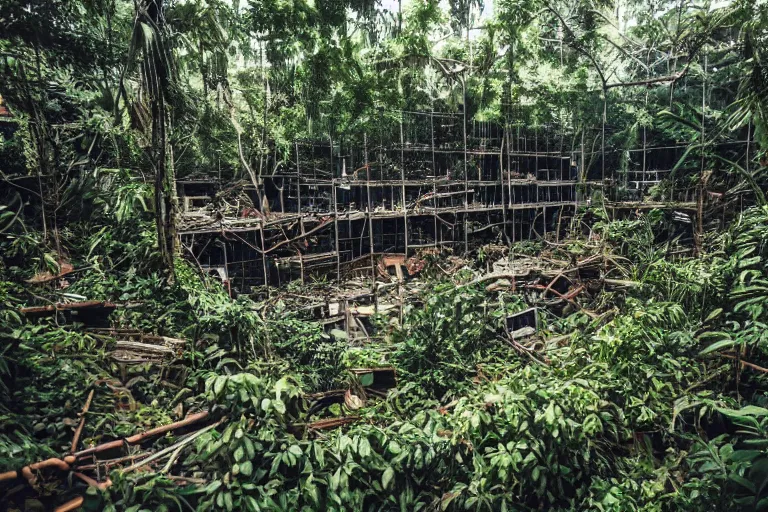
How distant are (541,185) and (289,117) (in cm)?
1193

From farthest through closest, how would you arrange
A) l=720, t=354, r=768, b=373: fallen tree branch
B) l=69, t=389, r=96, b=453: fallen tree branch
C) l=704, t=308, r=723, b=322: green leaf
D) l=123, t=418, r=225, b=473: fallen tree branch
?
l=704, t=308, r=723, b=322: green leaf < l=720, t=354, r=768, b=373: fallen tree branch < l=69, t=389, r=96, b=453: fallen tree branch < l=123, t=418, r=225, b=473: fallen tree branch

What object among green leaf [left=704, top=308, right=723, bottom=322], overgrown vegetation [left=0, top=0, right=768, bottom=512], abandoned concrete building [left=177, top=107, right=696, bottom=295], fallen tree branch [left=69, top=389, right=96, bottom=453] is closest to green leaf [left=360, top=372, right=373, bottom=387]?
overgrown vegetation [left=0, top=0, right=768, bottom=512]

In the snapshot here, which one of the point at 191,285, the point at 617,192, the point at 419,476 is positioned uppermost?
the point at 617,192

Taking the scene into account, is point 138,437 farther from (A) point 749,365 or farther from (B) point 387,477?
(A) point 749,365

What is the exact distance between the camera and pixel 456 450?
477cm

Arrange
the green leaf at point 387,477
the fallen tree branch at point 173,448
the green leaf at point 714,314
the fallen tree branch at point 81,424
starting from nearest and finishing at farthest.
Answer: the fallen tree branch at point 173,448 → the green leaf at point 387,477 → the fallen tree branch at point 81,424 → the green leaf at point 714,314

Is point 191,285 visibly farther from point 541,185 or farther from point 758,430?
point 541,185

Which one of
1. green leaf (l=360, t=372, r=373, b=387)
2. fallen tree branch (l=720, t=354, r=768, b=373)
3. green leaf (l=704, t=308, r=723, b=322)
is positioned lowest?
green leaf (l=360, t=372, r=373, b=387)

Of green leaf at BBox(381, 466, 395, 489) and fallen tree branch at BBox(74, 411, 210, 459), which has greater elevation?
fallen tree branch at BBox(74, 411, 210, 459)

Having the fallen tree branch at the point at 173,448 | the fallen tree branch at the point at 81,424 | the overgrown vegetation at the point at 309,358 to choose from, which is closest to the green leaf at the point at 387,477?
the overgrown vegetation at the point at 309,358

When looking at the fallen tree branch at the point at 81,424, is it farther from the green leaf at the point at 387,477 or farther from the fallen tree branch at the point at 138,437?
the green leaf at the point at 387,477

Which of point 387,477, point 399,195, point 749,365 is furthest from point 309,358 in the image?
point 399,195

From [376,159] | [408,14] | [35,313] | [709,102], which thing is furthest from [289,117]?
[709,102]

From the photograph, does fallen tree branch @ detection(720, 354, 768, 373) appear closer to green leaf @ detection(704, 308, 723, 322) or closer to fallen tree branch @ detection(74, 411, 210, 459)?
green leaf @ detection(704, 308, 723, 322)
